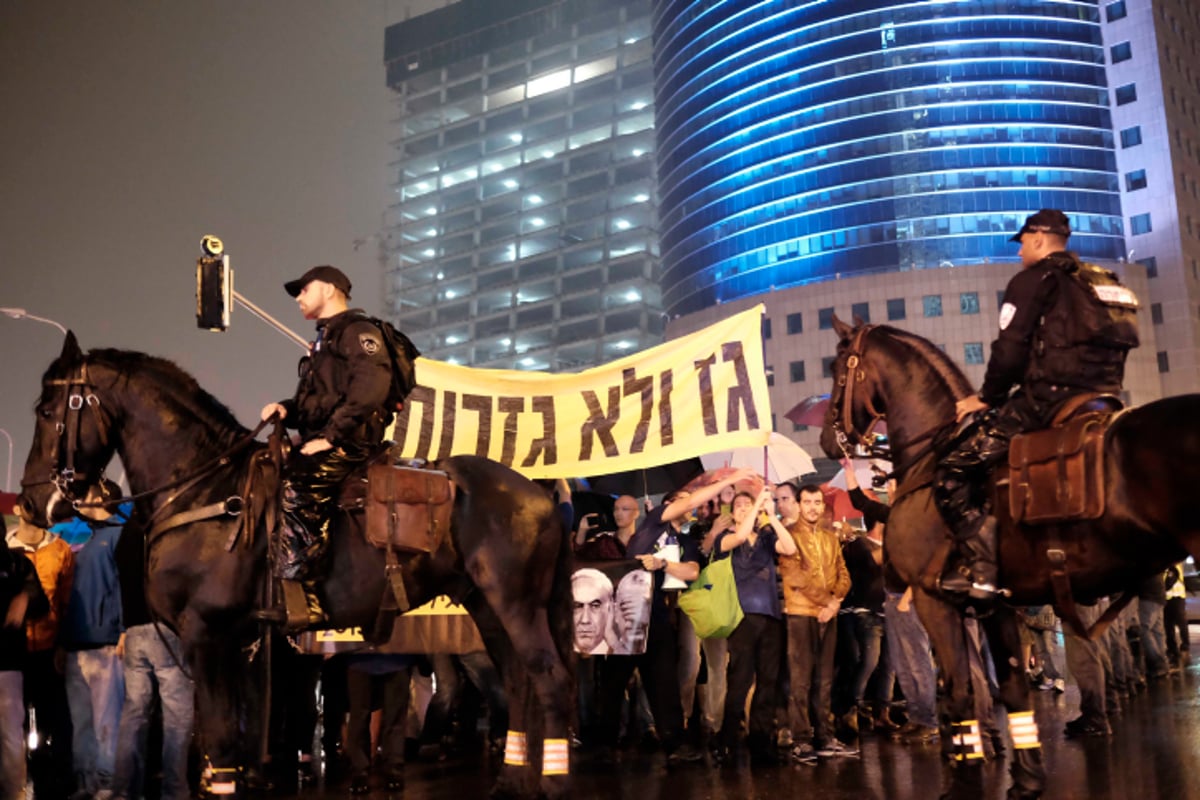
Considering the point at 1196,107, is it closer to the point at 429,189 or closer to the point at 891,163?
the point at 891,163

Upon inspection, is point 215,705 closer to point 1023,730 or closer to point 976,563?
point 976,563

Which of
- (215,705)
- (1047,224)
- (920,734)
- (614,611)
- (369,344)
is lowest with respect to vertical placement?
(920,734)

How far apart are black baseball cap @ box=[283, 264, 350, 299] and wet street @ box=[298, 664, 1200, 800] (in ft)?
13.2

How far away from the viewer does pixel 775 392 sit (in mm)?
104750

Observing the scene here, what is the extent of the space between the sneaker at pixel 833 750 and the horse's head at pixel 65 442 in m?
6.85

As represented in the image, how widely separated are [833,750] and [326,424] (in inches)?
240

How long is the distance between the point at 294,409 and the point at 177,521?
3.41 ft

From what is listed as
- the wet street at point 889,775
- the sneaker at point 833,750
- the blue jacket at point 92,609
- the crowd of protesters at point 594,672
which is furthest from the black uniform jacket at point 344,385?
the sneaker at point 833,750

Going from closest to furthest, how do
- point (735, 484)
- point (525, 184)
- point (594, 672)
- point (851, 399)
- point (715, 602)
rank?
point (851, 399) < point (715, 602) < point (735, 484) < point (594, 672) < point (525, 184)

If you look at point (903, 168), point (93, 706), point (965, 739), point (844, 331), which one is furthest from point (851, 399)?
point (903, 168)

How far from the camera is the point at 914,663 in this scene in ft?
38.0

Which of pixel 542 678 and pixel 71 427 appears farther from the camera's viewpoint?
pixel 542 678

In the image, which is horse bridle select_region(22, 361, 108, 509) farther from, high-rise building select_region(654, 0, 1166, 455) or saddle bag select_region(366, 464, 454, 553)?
high-rise building select_region(654, 0, 1166, 455)

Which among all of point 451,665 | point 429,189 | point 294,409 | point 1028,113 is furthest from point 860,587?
point 429,189
